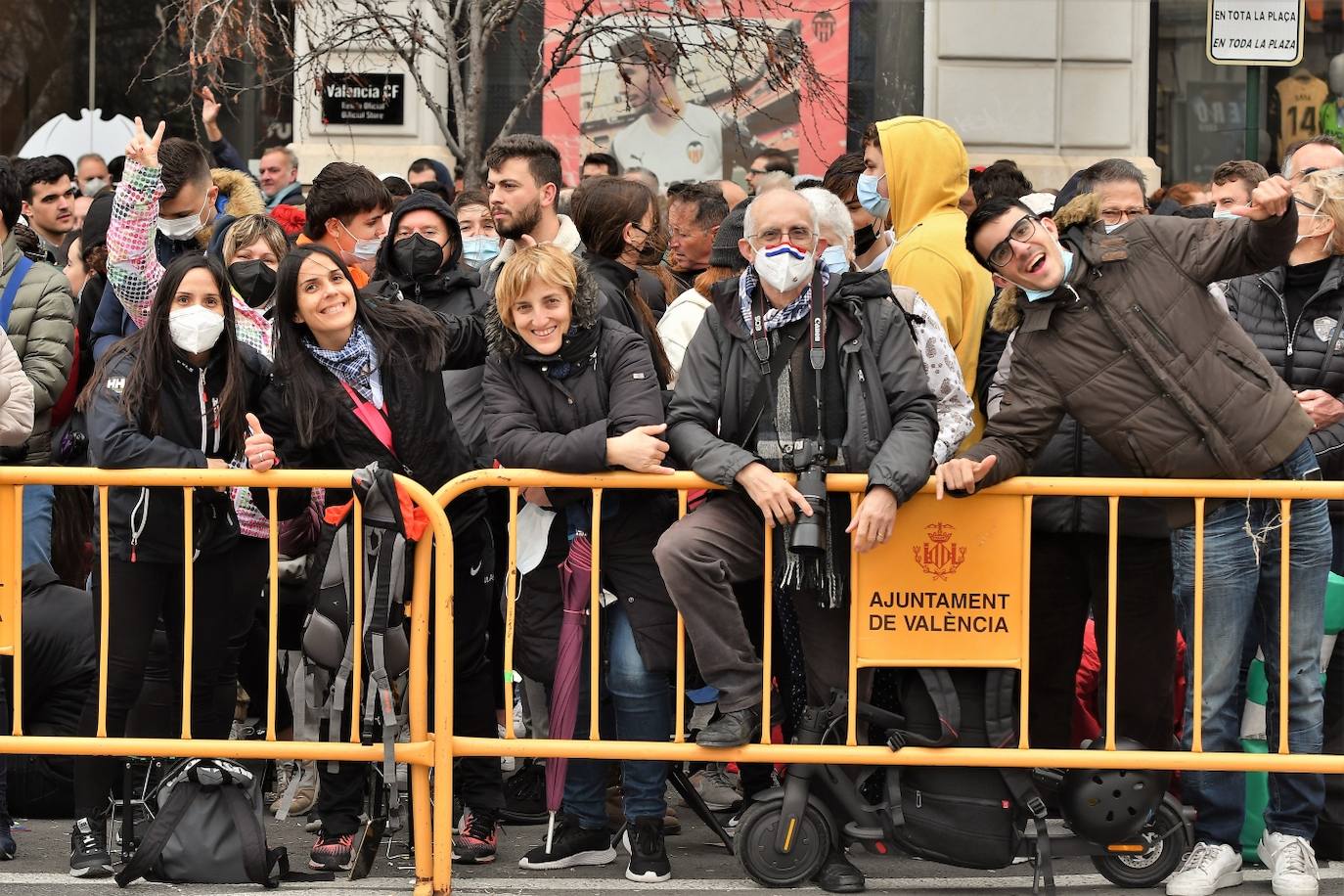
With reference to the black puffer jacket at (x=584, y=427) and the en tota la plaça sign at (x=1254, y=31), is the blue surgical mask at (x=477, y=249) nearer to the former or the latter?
the black puffer jacket at (x=584, y=427)

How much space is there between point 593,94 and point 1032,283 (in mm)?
7660

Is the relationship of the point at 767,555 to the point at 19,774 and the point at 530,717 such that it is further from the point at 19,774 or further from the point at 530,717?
the point at 19,774

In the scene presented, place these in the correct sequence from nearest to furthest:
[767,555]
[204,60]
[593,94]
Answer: [767,555] < [204,60] < [593,94]

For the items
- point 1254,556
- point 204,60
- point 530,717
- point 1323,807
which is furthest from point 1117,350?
point 204,60

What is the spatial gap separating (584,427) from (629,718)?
3.17ft

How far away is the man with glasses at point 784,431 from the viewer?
548 cm

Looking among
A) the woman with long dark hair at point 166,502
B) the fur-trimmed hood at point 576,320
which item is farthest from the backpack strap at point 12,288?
the fur-trimmed hood at point 576,320

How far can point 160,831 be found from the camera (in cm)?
565

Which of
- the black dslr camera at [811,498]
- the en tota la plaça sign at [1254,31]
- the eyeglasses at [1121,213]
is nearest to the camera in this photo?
the black dslr camera at [811,498]

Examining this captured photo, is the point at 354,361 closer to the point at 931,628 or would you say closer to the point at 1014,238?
the point at 931,628

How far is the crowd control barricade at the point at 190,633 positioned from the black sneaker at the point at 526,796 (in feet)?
3.12

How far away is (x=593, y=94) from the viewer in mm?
12797

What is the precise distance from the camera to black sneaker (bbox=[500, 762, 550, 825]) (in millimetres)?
6590

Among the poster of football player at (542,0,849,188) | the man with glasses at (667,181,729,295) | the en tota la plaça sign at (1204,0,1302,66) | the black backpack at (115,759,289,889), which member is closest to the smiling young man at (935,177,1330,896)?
the man with glasses at (667,181,729,295)
